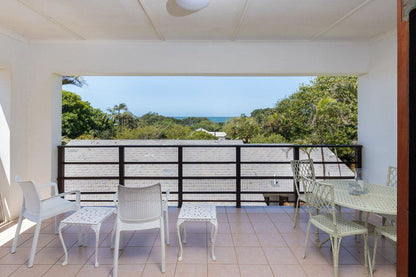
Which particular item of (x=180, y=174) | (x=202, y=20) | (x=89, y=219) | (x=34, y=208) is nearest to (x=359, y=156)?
(x=180, y=174)

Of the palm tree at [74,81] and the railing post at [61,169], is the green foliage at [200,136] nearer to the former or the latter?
the palm tree at [74,81]

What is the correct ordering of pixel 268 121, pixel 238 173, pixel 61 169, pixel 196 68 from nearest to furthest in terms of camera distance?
pixel 196 68 < pixel 61 169 < pixel 238 173 < pixel 268 121

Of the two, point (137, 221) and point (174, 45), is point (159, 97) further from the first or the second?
point (137, 221)

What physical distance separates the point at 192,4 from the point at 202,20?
52 centimetres

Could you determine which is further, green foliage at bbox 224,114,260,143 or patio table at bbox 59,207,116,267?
green foliage at bbox 224,114,260,143

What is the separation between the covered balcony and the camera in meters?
2.43

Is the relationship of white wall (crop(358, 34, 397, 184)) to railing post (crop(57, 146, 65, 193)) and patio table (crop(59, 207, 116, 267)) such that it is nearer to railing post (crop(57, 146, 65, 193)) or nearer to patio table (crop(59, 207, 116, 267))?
patio table (crop(59, 207, 116, 267))

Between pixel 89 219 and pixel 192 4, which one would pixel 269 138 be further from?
pixel 89 219

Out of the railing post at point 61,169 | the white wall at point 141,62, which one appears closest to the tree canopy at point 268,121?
the white wall at point 141,62

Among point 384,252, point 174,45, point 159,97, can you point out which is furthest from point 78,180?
point 159,97

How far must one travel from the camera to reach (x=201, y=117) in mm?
17344

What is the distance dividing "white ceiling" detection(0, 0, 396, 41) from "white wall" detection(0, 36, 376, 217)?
0.16 m

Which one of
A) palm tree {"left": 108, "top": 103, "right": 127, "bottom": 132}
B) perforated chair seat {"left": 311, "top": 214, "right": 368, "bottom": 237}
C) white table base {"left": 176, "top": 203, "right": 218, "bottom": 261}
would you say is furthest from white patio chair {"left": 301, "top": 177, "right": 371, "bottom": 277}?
palm tree {"left": 108, "top": 103, "right": 127, "bottom": 132}

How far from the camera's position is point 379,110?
3650 mm
